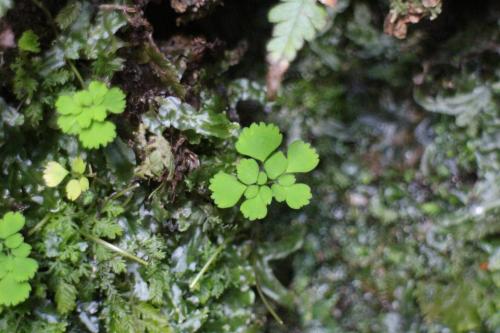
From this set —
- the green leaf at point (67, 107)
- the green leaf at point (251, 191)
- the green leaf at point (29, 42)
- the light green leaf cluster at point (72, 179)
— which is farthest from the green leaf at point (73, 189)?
the green leaf at point (251, 191)

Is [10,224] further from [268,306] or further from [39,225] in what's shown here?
[268,306]

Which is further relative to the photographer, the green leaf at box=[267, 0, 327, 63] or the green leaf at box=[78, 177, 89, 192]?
the green leaf at box=[78, 177, 89, 192]

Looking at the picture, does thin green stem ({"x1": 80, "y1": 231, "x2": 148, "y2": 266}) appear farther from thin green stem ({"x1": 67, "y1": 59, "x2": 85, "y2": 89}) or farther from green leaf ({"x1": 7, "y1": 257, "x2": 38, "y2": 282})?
thin green stem ({"x1": 67, "y1": 59, "x2": 85, "y2": 89})

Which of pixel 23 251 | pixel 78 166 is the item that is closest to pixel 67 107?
pixel 78 166

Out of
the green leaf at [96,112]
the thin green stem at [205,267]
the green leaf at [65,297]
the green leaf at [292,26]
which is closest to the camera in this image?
the green leaf at [292,26]

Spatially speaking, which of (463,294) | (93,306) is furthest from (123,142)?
(463,294)

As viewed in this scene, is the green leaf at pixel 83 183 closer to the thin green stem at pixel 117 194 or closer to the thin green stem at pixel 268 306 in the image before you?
the thin green stem at pixel 117 194

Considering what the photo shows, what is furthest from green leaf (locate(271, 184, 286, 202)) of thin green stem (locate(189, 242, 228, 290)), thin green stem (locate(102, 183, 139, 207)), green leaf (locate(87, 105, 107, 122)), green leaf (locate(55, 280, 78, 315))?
green leaf (locate(55, 280, 78, 315))
